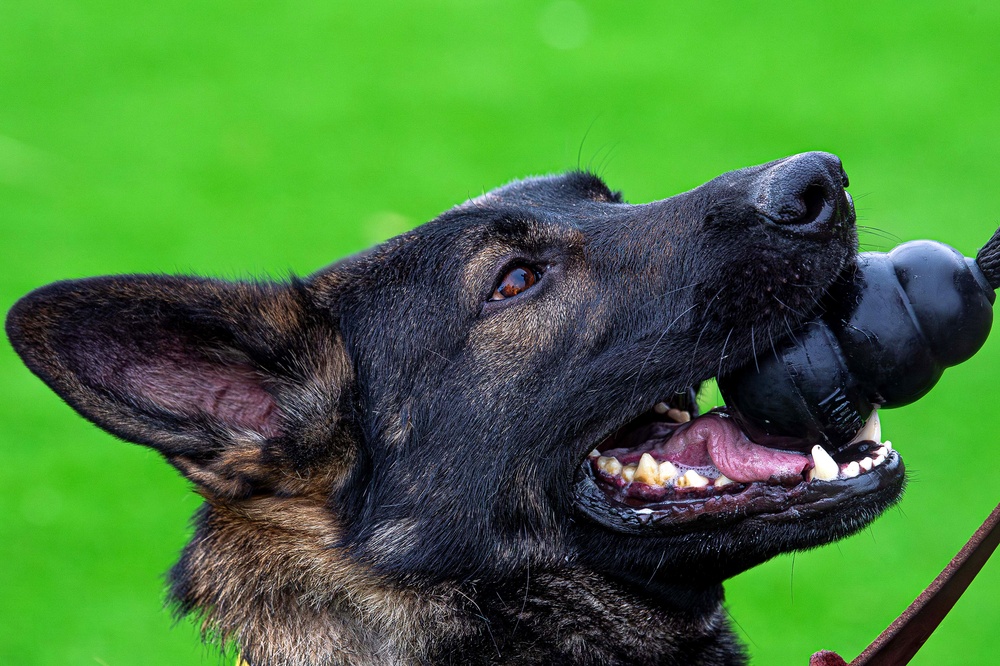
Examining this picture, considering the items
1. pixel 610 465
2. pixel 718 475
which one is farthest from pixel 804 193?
pixel 610 465

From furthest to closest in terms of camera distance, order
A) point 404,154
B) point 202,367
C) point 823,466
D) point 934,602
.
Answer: point 404,154 < point 202,367 < point 823,466 < point 934,602

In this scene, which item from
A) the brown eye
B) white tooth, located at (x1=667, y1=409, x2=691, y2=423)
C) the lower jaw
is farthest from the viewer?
white tooth, located at (x1=667, y1=409, x2=691, y2=423)

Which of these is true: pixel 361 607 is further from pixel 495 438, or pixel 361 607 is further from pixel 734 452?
pixel 734 452

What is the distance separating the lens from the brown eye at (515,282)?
12.4 feet

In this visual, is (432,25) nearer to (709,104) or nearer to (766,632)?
(709,104)

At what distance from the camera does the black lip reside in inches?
134

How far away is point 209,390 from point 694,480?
57.9 inches

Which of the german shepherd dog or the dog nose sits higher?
the dog nose

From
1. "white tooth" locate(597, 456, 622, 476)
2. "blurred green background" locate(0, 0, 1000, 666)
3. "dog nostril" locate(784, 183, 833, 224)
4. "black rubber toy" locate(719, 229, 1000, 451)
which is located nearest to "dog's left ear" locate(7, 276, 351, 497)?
"white tooth" locate(597, 456, 622, 476)

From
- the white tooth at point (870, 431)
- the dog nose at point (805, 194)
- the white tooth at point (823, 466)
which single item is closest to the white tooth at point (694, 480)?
the white tooth at point (823, 466)

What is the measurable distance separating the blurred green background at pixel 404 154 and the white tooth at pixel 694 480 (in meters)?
3.27

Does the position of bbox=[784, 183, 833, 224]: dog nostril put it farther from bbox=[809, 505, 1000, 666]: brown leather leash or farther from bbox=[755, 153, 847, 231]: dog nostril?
bbox=[809, 505, 1000, 666]: brown leather leash

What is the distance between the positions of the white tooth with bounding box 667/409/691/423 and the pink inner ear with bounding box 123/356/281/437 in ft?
4.16

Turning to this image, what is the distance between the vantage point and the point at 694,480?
356cm
